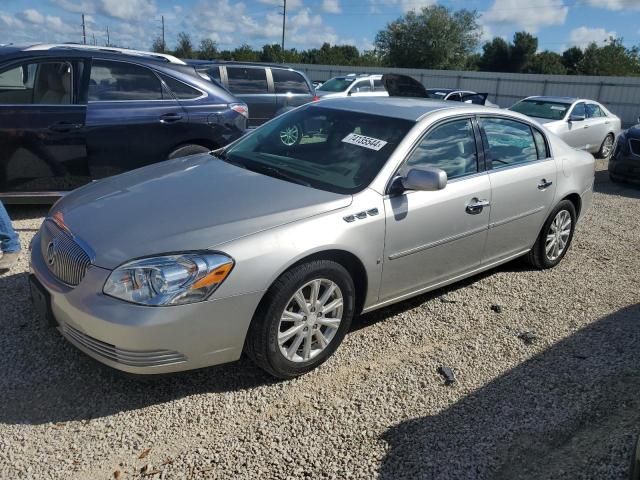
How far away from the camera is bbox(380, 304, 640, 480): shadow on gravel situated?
101 inches

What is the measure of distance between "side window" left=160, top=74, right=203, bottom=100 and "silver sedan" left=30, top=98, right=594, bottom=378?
213 cm

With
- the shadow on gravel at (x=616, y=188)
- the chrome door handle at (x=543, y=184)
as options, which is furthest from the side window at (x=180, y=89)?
the shadow on gravel at (x=616, y=188)

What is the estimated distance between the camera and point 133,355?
8.76 ft

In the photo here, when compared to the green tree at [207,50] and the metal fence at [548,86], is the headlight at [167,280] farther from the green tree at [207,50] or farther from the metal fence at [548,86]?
the green tree at [207,50]

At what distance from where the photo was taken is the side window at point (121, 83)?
223 inches

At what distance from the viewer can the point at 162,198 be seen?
3270 millimetres

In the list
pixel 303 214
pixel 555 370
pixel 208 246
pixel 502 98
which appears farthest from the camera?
pixel 502 98

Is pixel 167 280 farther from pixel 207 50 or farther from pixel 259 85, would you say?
pixel 207 50

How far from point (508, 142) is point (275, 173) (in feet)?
6.75

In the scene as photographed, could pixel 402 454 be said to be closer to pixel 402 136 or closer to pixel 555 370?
pixel 555 370

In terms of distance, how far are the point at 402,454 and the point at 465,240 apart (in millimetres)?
1828

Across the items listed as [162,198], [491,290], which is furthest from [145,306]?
[491,290]

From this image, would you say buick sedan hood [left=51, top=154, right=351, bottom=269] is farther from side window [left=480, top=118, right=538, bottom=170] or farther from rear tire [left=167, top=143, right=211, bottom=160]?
rear tire [left=167, top=143, right=211, bottom=160]

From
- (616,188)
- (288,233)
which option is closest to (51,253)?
(288,233)
